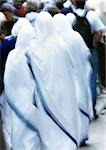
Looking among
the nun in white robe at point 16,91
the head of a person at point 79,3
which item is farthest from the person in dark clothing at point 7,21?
the head of a person at point 79,3

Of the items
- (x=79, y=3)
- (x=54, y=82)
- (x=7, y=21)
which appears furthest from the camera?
(x=79, y=3)

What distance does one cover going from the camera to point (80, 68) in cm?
619

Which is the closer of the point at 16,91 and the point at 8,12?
the point at 16,91

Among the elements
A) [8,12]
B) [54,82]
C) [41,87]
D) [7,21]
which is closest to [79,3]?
[8,12]

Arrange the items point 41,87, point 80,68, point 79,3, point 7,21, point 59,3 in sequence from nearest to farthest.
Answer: point 41,87 < point 80,68 < point 7,21 < point 79,3 < point 59,3

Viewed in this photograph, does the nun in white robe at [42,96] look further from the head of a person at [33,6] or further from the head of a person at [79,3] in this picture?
the head of a person at [79,3]

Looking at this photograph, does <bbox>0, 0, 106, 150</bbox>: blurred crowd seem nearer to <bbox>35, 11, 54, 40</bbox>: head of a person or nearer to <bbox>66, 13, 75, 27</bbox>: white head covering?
<bbox>35, 11, 54, 40</bbox>: head of a person

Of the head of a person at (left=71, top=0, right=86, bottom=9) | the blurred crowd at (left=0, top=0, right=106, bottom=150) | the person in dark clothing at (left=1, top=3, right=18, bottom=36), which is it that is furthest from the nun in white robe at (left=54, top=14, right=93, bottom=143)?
the head of a person at (left=71, top=0, right=86, bottom=9)

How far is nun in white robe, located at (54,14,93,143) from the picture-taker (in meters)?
6.05

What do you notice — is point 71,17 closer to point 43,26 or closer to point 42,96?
point 43,26

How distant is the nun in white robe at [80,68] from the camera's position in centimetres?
605

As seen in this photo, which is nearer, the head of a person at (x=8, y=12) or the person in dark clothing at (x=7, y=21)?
the person in dark clothing at (x=7, y=21)

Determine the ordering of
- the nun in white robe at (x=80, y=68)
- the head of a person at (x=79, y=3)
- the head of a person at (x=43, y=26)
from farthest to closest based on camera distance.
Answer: the head of a person at (x=79, y=3) → the nun in white robe at (x=80, y=68) → the head of a person at (x=43, y=26)

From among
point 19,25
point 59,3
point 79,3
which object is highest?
point 19,25
